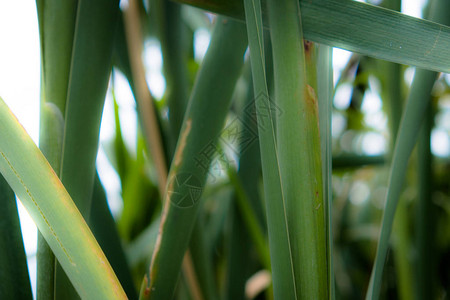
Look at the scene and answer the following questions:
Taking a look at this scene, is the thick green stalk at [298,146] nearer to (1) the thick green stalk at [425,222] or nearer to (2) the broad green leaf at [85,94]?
(2) the broad green leaf at [85,94]

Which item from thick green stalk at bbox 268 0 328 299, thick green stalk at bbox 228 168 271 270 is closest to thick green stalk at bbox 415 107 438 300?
thick green stalk at bbox 228 168 271 270

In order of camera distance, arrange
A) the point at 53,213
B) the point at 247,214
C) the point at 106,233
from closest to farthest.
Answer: the point at 53,213
the point at 106,233
the point at 247,214

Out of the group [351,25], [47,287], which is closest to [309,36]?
[351,25]

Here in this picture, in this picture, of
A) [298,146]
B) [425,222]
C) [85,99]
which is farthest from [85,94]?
[425,222]

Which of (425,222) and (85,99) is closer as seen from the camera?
(85,99)

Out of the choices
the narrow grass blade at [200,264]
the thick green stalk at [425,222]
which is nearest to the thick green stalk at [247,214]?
the narrow grass blade at [200,264]

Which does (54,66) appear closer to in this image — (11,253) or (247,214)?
(11,253)
